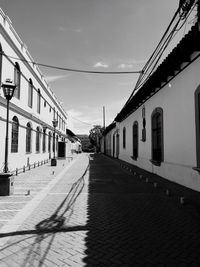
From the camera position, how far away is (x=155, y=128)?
12.8m

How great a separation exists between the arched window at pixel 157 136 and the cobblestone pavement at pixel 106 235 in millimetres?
4970

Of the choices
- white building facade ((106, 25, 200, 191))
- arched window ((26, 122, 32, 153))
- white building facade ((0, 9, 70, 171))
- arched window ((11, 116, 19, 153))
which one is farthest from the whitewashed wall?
arched window ((26, 122, 32, 153))

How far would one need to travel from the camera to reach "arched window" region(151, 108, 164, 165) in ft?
37.9

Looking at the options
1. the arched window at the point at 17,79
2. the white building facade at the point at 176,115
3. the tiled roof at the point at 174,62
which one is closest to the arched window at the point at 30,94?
the arched window at the point at 17,79

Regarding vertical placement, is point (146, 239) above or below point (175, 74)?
below

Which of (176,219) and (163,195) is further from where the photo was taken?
(163,195)

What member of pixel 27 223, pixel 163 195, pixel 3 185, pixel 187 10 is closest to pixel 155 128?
pixel 163 195

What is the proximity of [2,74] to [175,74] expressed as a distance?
907 centimetres

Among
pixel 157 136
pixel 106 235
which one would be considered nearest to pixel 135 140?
pixel 157 136

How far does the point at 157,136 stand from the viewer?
41.2ft

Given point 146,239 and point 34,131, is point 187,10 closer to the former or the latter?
point 146,239

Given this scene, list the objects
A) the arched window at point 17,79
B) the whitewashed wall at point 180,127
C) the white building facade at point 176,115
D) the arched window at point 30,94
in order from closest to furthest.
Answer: the white building facade at point 176,115, the whitewashed wall at point 180,127, the arched window at point 17,79, the arched window at point 30,94

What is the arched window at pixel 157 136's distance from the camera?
1156cm

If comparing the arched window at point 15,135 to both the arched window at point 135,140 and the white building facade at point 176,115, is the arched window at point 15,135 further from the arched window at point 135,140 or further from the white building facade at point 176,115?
the arched window at point 135,140
